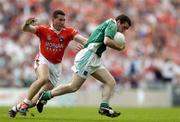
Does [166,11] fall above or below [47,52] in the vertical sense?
above

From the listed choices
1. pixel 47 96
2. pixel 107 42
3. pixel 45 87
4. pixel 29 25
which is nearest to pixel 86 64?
pixel 107 42

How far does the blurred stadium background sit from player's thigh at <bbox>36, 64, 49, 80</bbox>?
37.0ft

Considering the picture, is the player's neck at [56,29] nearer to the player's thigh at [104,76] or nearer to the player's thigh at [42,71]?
the player's thigh at [42,71]

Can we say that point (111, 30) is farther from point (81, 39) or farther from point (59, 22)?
point (59, 22)

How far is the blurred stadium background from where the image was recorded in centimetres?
3042

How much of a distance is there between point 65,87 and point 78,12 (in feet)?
52.1

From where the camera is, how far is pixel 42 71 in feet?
59.4

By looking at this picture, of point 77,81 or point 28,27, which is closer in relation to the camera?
point 77,81

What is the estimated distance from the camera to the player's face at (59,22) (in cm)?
1822

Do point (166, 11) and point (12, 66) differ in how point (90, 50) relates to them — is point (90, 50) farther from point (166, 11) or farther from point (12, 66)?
point (166, 11)

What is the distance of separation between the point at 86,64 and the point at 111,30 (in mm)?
1007

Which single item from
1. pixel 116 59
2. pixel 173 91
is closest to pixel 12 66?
pixel 116 59

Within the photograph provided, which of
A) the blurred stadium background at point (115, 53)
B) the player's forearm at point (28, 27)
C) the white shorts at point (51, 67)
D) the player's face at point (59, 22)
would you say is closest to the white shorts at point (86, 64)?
the white shorts at point (51, 67)

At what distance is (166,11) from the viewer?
35.6 meters
